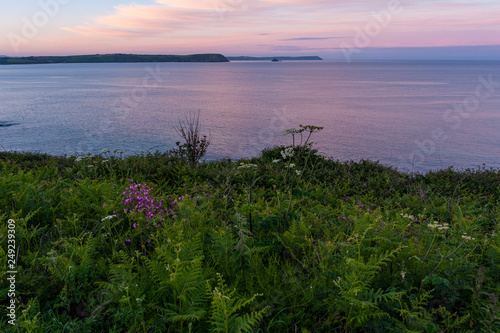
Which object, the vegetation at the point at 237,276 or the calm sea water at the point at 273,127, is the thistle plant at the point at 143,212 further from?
the calm sea water at the point at 273,127

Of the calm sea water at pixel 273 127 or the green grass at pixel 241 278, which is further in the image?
the calm sea water at pixel 273 127

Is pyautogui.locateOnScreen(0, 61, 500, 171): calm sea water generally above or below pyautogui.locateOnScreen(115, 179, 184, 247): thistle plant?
below

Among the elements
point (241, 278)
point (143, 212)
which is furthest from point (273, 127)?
point (241, 278)

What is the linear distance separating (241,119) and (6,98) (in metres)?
44.4

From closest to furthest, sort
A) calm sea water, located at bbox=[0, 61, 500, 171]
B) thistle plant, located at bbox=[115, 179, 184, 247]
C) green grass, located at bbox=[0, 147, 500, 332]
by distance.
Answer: green grass, located at bbox=[0, 147, 500, 332], thistle plant, located at bbox=[115, 179, 184, 247], calm sea water, located at bbox=[0, 61, 500, 171]

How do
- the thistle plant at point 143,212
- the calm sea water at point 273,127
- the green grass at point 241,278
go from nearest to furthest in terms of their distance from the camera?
the green grass at point 241,278, the thistle plant at point 143,212, the calm sea water at point 273,127

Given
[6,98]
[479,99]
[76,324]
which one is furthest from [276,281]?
[479,99]

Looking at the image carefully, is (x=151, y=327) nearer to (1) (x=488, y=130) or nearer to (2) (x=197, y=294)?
(2) (x=197, y=294)

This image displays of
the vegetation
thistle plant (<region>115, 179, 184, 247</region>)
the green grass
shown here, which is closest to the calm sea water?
thistle plant (<region>115, 179, 184, 247</region>)

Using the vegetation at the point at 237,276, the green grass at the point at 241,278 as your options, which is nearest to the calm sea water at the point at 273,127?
the vegetation at the point at 237,276

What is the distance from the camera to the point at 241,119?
118 feet

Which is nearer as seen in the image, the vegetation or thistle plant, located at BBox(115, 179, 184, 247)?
the vegetation

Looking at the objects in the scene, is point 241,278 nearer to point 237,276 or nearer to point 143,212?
point 237,276

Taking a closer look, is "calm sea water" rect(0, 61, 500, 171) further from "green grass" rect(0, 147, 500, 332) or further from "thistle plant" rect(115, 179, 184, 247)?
"green grass" rect(0, 147, 500, 332)
